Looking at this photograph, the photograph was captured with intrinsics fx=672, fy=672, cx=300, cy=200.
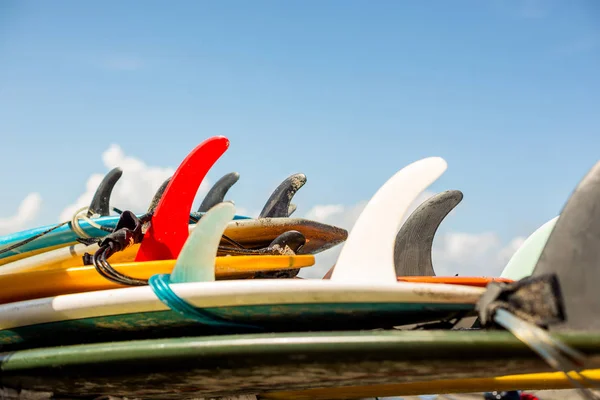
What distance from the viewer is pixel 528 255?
3723 mm

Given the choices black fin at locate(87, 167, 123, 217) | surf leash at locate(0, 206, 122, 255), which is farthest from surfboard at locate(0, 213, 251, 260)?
black fin at locate(87, 167, 123, 217)

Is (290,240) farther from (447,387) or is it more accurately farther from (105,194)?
(105,194)

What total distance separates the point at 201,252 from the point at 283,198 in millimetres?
1596

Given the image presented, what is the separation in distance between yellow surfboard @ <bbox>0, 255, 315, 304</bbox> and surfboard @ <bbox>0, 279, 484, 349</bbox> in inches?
7.2

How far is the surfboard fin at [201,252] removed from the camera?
8.39 ft

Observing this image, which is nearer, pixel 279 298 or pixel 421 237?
pixel 279 298

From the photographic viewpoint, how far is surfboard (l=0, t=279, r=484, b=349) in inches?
88.6

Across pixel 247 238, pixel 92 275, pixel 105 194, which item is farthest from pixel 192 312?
pixel 105 194

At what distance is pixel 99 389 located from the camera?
2686mm

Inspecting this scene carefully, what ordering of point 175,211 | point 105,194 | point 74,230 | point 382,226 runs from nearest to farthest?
1. point 382,226
2. point 175,211
3. point 74,230
4. point 105,194

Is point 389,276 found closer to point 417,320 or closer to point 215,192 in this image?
point 417,320

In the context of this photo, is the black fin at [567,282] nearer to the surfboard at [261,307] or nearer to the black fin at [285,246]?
the surfboard at [261,307]

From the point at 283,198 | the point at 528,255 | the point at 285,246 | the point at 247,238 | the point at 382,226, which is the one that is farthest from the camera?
the point at 283,198

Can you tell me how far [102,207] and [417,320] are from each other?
290 centimetres
